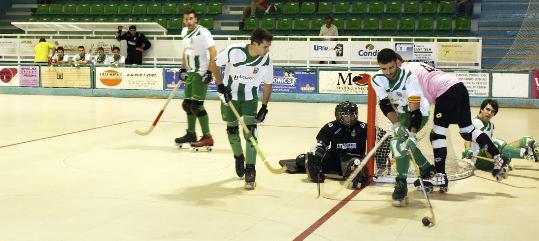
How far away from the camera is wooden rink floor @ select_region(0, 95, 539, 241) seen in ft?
17.5

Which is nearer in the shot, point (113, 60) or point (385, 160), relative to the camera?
point (385, 160)

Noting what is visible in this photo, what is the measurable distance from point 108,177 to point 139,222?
2.16 metres

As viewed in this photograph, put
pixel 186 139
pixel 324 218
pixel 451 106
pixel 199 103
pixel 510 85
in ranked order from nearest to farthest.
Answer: pixel 324 218 < pixel 451 106 < pixel 199 103 < pixel 186 139 < pixel 510 85

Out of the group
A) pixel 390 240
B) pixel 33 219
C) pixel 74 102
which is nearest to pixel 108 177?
pixel 33 219

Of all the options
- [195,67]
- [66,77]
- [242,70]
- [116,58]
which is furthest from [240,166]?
[66,77]

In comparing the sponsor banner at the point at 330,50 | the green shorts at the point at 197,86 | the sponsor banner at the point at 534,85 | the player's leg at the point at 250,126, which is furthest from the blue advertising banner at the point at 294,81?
the player's leg at the point at 250,126

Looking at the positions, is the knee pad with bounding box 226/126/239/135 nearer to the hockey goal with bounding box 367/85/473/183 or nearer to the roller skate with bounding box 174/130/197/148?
the hockey goal with bounding box 367/85/473/183

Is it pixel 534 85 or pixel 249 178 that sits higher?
pixel 534 85

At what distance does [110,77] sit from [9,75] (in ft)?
11.6

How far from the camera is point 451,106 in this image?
6836 mm

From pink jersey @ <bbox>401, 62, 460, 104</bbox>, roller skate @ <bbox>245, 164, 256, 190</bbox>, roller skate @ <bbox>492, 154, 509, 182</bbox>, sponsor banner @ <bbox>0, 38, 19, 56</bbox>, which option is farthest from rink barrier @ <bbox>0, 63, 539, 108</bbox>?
roller skate @ <bbox>245, 164, 256, 190</bbox>

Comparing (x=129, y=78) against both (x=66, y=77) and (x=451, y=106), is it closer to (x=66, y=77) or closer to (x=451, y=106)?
(x=66, y=77)

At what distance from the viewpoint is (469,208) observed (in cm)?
622

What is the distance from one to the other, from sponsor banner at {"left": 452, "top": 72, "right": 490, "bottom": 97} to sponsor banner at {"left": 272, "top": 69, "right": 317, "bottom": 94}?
3.81 m
